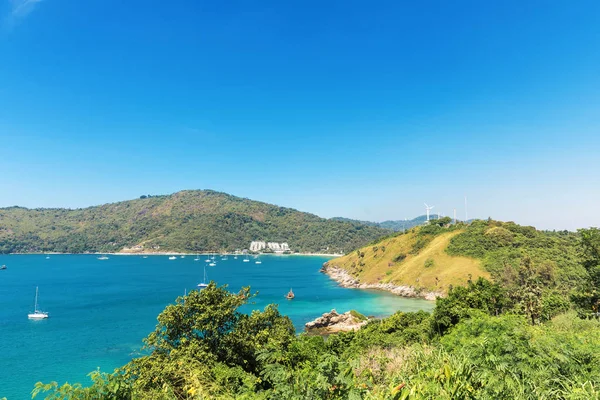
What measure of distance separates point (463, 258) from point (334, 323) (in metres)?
45.3

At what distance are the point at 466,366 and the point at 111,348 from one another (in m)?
46.8

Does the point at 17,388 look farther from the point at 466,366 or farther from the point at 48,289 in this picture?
the point at 48,289

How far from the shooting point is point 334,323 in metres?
52.9

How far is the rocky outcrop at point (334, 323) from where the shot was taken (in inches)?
2013

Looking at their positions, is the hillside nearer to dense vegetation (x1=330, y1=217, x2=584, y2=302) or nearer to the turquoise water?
dense vegetation (x1=330, y1=217, x2=584, y2=302)

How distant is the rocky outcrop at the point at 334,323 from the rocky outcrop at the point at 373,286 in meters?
26.3

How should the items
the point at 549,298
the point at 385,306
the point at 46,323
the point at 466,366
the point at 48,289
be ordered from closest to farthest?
1. the point at 466,366
2. the point at 549,298
3. the point at 46,323
4. the point at 385,306
5. the point at 48,289

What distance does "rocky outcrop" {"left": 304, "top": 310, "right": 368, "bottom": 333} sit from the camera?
51125 mm

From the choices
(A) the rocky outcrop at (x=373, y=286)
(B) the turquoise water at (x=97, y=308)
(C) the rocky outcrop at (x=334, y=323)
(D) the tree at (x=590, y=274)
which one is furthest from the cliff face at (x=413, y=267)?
(D) the tree at (x=590, y=274)

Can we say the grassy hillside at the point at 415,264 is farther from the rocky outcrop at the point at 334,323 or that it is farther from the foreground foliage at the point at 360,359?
the foreground foliage at the point at 360,359

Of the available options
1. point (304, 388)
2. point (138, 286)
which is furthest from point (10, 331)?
point (304, 388)

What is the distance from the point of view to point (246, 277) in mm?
117625

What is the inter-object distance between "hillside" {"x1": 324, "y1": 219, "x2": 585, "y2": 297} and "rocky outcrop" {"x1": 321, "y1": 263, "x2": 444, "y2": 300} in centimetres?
43

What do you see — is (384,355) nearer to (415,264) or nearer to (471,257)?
(471,257)
